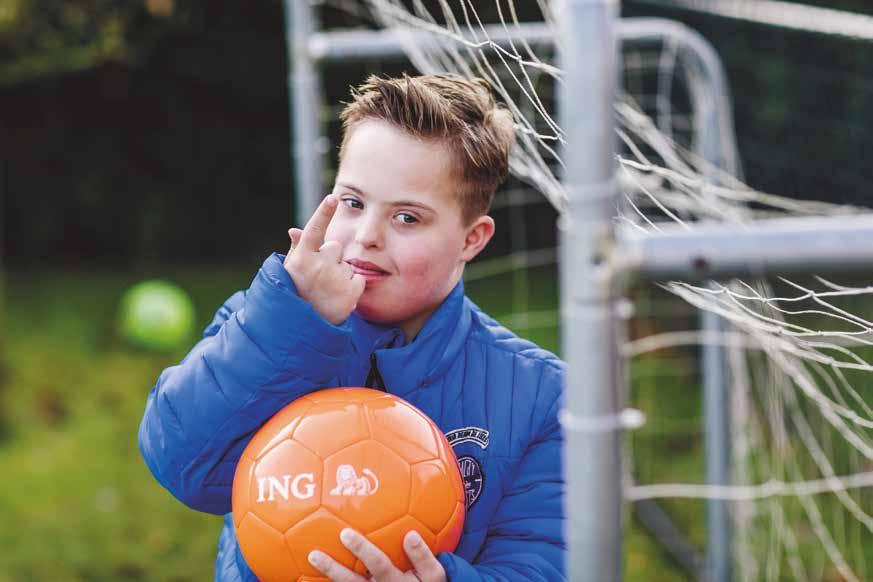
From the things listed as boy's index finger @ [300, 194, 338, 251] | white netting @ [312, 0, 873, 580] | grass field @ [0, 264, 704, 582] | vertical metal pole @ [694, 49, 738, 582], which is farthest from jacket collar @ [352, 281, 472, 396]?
grass field @ [0, 264, 704, 582]

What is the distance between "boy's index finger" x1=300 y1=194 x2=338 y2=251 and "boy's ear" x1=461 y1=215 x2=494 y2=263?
0.41 metres

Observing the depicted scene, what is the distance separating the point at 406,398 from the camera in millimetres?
1757

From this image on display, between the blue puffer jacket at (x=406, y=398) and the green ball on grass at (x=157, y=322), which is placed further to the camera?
the green ball on grass at (x=157, y=322)

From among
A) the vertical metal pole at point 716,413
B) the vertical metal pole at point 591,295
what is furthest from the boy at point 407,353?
the vertical metal pole at point 716,413

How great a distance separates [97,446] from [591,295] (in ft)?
12.6

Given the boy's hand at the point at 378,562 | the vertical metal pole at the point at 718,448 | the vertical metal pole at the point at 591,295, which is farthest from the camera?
the vertical metal pole at the point at 718,448

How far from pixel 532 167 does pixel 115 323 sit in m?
4.02

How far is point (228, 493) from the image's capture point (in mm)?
1678

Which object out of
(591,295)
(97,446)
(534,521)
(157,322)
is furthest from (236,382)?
(157,322)

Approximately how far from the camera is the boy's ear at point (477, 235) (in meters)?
1.89

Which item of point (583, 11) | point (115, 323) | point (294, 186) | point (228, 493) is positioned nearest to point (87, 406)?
point (115, 323)

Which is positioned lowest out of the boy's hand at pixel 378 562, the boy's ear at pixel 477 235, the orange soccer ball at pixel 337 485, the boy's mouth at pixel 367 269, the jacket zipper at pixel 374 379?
the boy's hand at pixel 378 562

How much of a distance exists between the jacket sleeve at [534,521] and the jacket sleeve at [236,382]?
0.38 metres

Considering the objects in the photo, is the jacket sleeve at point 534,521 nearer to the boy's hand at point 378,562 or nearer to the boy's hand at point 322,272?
the boy's hand at point 378,562
